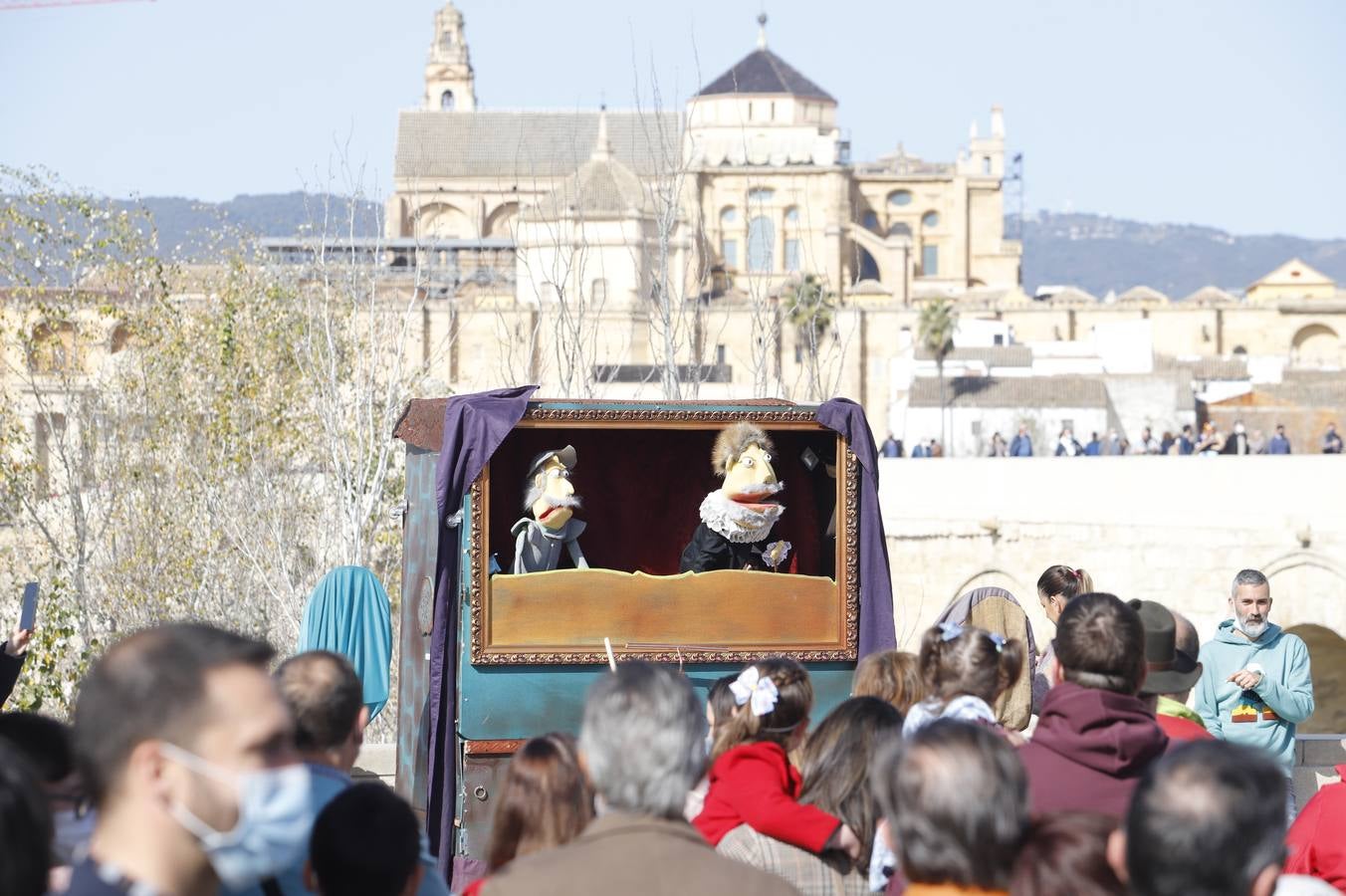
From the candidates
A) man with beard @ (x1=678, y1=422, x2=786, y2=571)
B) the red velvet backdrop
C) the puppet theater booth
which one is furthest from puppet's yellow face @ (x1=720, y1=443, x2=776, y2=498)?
the red velvet backdrop

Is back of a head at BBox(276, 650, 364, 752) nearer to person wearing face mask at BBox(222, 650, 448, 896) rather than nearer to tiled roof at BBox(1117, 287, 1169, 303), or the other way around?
person wearing face mask at BBox(222, 650, 448, 896)

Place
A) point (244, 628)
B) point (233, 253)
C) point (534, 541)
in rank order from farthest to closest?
point (233, 253) < point (244, 628) < point (534, 541)

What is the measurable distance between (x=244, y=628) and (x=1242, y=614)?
628 inches

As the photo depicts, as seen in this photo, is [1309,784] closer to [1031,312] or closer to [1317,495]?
[1317,495]

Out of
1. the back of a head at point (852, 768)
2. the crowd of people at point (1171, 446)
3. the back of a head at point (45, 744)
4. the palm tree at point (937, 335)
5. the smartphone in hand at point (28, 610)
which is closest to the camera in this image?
the back of a head at point (45, 744)

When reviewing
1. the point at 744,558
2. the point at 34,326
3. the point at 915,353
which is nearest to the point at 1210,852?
the point at 744,558

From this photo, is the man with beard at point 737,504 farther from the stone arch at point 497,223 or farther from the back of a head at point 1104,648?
the stone arch at point 497,223

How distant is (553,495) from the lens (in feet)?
27.1

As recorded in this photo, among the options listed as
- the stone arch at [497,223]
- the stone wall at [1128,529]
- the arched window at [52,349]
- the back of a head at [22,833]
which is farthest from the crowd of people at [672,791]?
the stone arch at [497,223]

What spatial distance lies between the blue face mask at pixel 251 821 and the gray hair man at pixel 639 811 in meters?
0.47

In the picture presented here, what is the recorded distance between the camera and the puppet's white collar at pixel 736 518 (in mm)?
8188

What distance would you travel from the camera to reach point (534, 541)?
8359mm

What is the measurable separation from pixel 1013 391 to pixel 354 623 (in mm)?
45179

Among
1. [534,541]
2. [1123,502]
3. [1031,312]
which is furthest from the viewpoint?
[1031,312]
